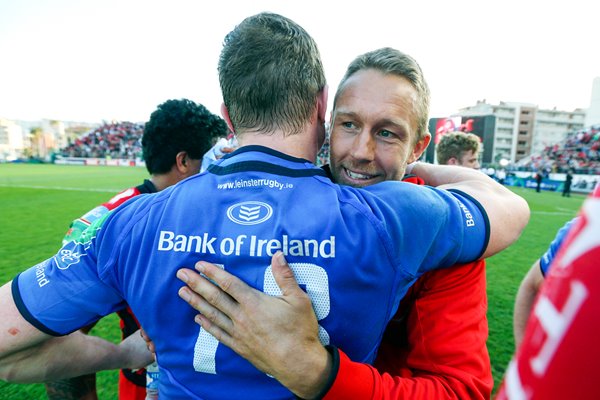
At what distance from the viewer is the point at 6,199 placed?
44.8 feet

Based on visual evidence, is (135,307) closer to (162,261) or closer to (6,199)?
(162,261)

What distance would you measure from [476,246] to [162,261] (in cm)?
108

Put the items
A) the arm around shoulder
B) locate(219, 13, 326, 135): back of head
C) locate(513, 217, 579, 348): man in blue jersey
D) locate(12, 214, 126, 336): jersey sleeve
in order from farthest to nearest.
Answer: locate(513, 217, 579, 348): man in blue jersey, the arm around shoulder, locate(219, 13, 326, 135): back of head, locate(12, 214, 126, 336): jersey sleeve

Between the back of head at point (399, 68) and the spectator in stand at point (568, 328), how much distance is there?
1590 millimetres

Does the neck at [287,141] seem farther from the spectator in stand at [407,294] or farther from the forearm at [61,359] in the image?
the forearm at [61,359]

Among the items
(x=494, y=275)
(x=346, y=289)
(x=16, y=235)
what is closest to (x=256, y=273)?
(x=346, y=289)

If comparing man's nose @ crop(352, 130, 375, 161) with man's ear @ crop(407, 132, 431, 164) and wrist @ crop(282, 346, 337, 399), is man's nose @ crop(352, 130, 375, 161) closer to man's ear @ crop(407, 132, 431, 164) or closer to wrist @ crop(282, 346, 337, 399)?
man's ear @ crop(407, 132, 431, 164)

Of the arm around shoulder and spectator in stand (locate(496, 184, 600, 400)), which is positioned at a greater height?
spectator in stand (locate(496, 184, 600, 400))

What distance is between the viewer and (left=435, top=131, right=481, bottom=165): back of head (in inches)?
250

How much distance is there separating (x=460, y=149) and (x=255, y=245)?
20.4 ft

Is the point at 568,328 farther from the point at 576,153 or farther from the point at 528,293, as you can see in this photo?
the point at 576,153

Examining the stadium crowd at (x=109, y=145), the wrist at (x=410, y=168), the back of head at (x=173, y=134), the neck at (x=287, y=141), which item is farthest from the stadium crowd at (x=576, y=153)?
the stadium crowd at (x=109, y=145)

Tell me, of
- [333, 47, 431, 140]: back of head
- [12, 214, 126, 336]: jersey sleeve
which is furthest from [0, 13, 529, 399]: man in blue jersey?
[333, 47, 431, 140]: back of head

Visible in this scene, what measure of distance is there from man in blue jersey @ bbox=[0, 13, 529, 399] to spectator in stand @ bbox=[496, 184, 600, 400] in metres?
0.68
